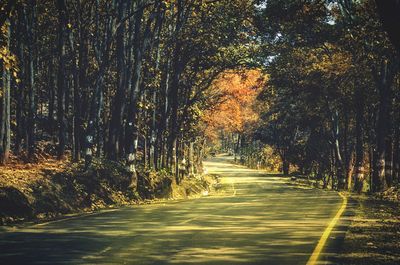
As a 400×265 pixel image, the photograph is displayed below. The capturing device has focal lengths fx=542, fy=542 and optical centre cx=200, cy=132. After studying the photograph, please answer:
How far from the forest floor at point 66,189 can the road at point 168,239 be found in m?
1.81

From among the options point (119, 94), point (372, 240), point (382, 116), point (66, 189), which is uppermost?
point (119, 94)

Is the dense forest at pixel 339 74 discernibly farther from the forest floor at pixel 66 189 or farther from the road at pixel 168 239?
the forest floor at pixel 66 189

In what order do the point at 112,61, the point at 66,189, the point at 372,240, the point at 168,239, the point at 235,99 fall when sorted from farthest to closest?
the point at 235,99 < the point at 112,61 < the point at 66,189 < the point at 372,240 < the point at 168,239

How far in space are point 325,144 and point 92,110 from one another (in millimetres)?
37052

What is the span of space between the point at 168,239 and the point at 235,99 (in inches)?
1819

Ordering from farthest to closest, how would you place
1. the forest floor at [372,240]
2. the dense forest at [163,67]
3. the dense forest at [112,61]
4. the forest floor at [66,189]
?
the dense forest at [163,67]
the dense forest at [112,61]
the forest floor at [66,189]
the forest floor at [372,240]

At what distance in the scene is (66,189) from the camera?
66.7ft

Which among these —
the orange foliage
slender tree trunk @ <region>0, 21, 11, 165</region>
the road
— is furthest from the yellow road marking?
the orange foliage

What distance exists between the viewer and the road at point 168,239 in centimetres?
980

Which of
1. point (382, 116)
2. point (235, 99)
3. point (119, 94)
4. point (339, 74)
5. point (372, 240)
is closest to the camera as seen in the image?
point (372, 240)

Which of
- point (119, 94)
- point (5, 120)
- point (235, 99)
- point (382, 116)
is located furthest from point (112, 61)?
point (235, 99)

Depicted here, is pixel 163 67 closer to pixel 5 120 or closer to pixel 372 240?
pixel 5 120

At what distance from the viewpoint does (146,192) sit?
27062mm

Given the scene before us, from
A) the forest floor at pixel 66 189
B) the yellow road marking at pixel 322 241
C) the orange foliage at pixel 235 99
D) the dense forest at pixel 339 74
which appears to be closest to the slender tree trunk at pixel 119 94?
the forest floor at pixel 66 189
